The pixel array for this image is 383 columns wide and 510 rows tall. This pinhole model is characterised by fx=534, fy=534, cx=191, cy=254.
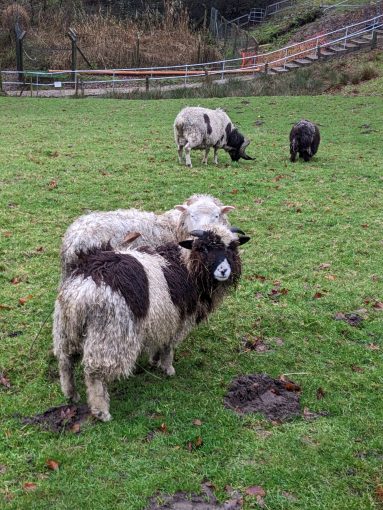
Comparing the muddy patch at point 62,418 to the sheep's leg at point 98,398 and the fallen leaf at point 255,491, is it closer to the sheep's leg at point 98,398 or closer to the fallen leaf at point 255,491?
the sheep's leg at point 98,398

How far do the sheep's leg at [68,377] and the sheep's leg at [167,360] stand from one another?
2.94 feet

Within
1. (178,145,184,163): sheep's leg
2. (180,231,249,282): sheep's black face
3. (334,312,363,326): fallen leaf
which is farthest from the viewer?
(178,145,184,163): sheep's leg

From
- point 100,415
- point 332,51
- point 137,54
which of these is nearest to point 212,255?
point 100,415

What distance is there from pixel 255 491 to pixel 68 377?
178 centimetres

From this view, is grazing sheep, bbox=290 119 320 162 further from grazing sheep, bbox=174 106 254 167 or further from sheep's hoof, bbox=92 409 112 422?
sheep's hoof, bbox=92 409 112 422

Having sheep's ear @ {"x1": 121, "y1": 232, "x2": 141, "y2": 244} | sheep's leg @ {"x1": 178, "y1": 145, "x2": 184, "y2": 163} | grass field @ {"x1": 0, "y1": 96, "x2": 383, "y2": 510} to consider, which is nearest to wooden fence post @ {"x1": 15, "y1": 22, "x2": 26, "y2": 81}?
grass field @ {"x1": 0, "y1": 96, "x2": 383, "y2": 510}

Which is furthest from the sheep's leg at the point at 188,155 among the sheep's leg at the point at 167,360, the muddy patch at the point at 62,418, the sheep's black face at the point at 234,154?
the muddy patch at the point at 62,418

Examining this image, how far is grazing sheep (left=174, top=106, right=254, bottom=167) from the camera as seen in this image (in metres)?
12.9

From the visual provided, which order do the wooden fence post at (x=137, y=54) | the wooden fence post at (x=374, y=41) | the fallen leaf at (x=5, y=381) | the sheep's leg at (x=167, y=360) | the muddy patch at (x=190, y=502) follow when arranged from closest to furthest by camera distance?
1. the muddy patch at (x=190, y=502)
2. the fallen leaf at (x=5, y=381)
3. the sheep's leg at (x=167, y=360)
4. the wooden fence post at (x=374, y=41)
5. the wooden fence post at (x=137, y=54)

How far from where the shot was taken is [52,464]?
378 centimetres

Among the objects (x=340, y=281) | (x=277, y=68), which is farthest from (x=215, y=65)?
(x=340, y=281)

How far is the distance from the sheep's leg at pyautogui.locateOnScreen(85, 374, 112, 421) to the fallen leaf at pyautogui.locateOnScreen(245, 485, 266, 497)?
126cm

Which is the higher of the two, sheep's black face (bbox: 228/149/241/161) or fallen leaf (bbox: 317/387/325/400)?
sheep's black face (bbox: 228/149/241/161)

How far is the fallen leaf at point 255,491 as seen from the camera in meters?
3.63
